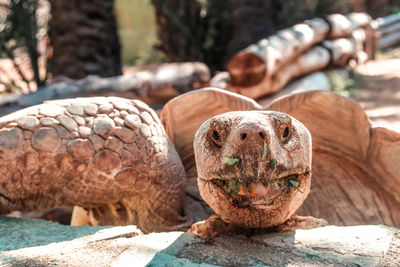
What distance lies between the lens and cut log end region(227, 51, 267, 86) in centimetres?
422

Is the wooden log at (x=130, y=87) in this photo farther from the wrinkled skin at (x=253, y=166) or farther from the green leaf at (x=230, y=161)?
the green leaf at (x=230, y=161)

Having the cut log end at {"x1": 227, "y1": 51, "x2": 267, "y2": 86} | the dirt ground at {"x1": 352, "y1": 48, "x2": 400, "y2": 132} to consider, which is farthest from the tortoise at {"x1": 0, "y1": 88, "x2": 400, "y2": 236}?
the cut log end at {"x1": 227, "y1": 51, "x2": 267, "y2": 86}

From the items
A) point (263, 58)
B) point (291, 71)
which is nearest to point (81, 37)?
point (263, 58)

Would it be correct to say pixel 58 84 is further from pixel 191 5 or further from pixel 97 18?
pixel 191 5

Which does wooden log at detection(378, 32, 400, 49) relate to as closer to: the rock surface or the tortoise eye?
the rock surface

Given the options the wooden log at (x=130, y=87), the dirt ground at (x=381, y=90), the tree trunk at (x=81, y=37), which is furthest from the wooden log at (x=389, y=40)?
Result: the wooden log at (x=130, y=87)

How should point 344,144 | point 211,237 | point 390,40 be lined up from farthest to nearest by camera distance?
point 390,40, point 344,144, point 211,237

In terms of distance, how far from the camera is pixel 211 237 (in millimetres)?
1384

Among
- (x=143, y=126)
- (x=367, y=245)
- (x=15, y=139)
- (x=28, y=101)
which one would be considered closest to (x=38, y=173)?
(x=15, y=139)

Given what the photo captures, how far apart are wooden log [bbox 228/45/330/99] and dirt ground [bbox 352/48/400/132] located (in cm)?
67

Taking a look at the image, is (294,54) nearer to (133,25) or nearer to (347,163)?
(347,163)

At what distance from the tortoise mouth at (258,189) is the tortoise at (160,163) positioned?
8 centimetres

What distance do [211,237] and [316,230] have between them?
0.35 m

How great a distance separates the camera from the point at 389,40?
1009 centimetres
